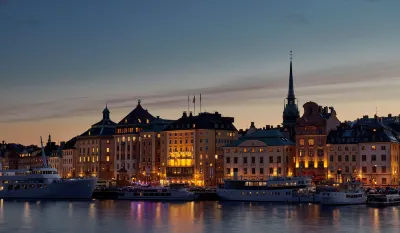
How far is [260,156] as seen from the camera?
160750 mm

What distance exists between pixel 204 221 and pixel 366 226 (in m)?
18.6

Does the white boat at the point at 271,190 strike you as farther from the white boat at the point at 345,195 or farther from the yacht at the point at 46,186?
the yacht at the point at 46,186

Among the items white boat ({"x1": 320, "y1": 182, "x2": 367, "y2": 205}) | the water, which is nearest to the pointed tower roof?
the water

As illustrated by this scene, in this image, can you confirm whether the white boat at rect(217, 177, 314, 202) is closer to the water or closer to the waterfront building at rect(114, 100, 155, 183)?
the water

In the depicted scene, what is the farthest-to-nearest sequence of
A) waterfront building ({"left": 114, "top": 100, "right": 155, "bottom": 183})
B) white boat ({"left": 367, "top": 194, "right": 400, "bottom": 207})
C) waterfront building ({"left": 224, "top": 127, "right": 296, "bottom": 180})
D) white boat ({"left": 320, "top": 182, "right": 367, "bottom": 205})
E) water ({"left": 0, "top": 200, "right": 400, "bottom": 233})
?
waterfront building ({"left": 114, "top": 100, "right": 155, "bottom": 183}) → waterfront building ({"left": 224, "top": 127, "right": 296, "bottom": 180}) → white boat ({"left": 320, "top": 182, "right": 367, "bottom": 205}) → white boat ({"left": 367, "top": 194, "right": 400, "bottom": 207}) → water ({"left": 0, "top": 200, "right": 400, "bottom": 233})

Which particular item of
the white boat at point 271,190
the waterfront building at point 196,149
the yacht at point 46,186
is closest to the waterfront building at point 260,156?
the waterfront building at point 196,149

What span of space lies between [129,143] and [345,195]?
79846 mm

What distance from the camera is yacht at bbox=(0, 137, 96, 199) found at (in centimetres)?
14162

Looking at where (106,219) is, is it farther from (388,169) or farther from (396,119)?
(396,119)

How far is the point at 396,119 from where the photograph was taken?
17012 cm

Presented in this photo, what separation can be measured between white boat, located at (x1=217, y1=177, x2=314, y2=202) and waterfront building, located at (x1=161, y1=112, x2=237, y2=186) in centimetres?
3838

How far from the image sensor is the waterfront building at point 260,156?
15825cm

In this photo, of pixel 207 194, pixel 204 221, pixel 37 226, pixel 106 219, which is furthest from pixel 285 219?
pixel 207 194

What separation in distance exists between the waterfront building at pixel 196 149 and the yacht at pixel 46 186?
3285 centimetres
